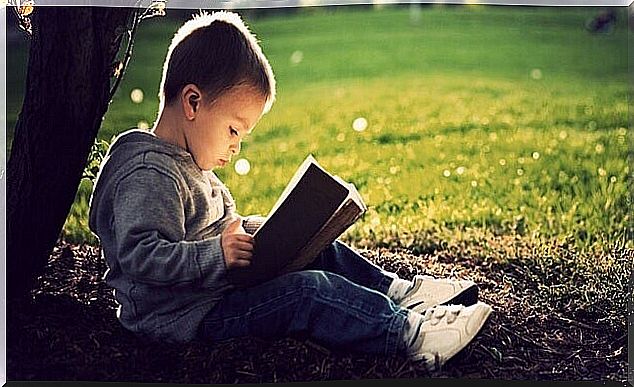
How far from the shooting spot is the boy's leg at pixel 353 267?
3377mm

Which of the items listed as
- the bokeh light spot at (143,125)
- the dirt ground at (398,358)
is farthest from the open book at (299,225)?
the bokeh light spot at (143,125)

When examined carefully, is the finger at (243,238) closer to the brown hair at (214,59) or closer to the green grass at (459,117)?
the green grass at (459,117)

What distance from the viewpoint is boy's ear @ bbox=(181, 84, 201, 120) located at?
329cm

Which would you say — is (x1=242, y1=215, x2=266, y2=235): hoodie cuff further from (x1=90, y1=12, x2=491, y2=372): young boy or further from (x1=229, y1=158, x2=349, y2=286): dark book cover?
(x1=229, y1=158, x2=349, y2=286): dark book cover

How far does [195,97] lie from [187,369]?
33.2 inches

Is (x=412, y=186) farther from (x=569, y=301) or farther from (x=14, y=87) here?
(x=14, y=87)

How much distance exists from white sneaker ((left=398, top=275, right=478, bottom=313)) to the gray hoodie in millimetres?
546

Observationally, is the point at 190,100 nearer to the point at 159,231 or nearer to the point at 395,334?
the point at 159,231

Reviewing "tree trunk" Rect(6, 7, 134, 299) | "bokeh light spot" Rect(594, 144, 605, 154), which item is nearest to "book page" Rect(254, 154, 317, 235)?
"tree trunk" Rect(6, 7, 134, 299)

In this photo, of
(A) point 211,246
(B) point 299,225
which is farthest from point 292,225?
(A) point 211,246

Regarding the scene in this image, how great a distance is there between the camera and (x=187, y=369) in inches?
130

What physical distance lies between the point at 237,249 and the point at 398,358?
0.60 meters

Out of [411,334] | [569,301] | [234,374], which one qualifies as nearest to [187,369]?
[234,374]

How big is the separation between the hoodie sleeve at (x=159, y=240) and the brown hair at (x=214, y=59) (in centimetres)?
30
